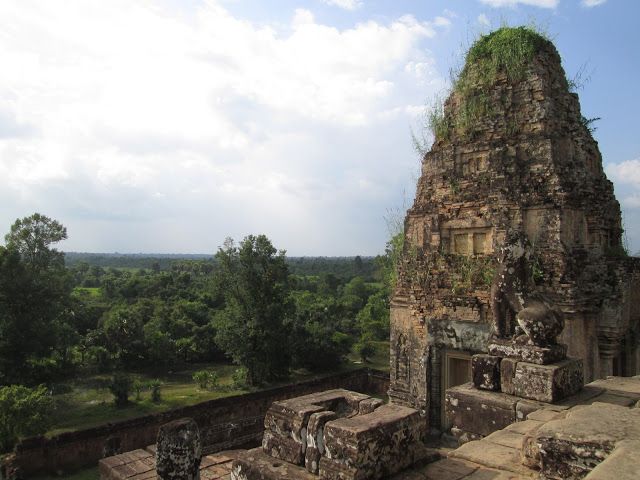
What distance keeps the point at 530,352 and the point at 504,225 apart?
539cm

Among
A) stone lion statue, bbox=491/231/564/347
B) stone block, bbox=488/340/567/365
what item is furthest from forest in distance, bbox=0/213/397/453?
stone block, bbox=488/340/567/365

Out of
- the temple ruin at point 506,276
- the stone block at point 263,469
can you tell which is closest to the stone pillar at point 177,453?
the temple ruin at point 506,276

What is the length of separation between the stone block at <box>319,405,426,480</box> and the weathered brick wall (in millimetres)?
13392

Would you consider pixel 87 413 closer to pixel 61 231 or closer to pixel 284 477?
pixel 61 231

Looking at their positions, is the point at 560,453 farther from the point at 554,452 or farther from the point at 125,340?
the point at 125,340

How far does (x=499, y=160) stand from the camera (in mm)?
10602

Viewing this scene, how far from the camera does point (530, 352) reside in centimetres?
513

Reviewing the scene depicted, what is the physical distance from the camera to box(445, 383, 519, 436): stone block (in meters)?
4.81

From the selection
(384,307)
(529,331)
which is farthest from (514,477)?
(384,307)

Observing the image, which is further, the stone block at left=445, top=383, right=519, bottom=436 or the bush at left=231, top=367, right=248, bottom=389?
the bush at left=231, top=367, right=248, bottom=389

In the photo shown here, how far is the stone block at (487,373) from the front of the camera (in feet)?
17.1

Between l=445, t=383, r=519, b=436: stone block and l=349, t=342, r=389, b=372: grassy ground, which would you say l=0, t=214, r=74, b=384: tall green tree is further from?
l=445, t=383, r=519, b=436: stone block

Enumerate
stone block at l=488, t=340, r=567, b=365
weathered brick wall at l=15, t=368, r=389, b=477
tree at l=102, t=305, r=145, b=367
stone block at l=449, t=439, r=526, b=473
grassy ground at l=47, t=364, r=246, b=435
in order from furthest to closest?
tree at l=102, t=305, r=145, b=367, grassy ground at l=47, t=364, r=246, b=435, weathered brick wall at l=15, t=368, r=389, b=477, stone block at l=488, t=340, r=567, b=365, stone block at l=449, t=439, r=526, b=473

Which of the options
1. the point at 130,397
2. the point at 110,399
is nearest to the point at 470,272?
the point at 130,397
